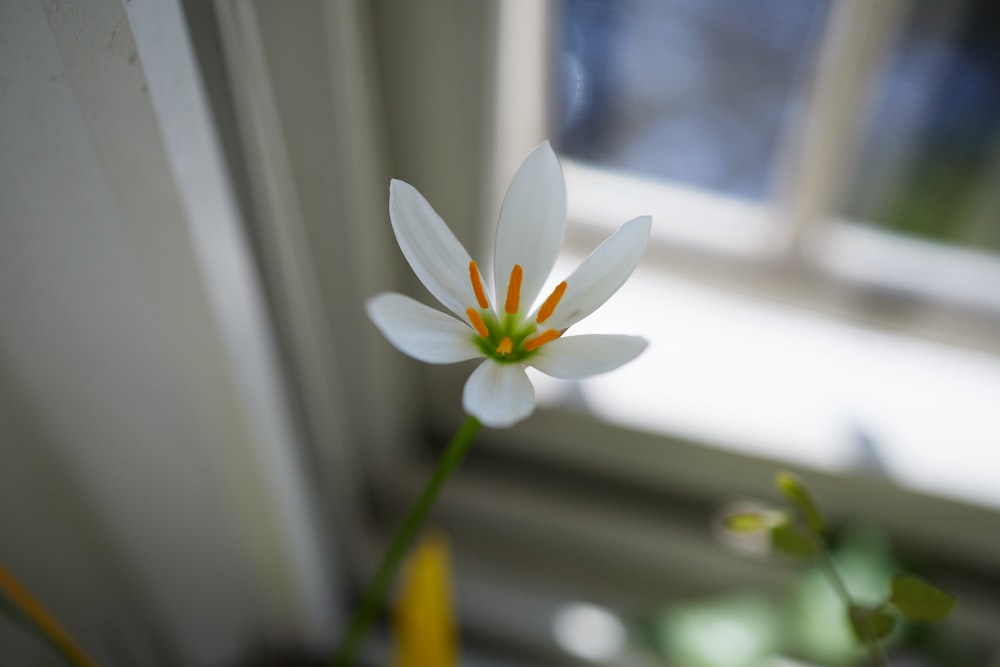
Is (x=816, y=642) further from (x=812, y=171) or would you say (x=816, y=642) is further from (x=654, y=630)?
(x=812, y=171)

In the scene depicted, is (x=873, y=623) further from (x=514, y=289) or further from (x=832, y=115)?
(x=832, y=115)

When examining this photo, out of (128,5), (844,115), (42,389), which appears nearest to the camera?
(128,5)

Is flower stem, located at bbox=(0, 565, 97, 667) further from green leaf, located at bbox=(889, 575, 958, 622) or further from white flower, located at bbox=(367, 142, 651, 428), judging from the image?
green leaf, located at bbox=(889, 575, 958, 622)

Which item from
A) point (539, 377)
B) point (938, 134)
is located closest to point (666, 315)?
point (539, 377)

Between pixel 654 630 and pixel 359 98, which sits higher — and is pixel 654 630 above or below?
below

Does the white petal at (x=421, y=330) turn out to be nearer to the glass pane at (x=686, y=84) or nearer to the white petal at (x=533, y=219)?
the white petal at (x=533, y=219)

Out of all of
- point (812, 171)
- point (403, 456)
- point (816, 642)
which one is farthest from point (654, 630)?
point (812, 171)

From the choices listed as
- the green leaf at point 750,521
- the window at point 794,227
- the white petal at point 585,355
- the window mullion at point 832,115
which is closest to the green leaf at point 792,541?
the green leaf at point 750,521
